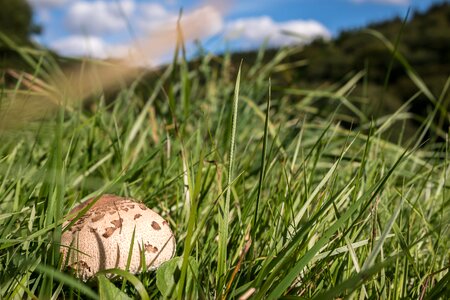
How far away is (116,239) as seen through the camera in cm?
92

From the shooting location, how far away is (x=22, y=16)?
21172 millimetres

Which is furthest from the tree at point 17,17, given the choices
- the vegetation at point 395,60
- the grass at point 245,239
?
the grass at point 245,239

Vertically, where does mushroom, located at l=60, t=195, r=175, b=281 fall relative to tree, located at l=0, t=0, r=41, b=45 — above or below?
below

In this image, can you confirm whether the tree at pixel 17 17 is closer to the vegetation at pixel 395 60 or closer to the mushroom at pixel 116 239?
the vegetation at pixel 395 60

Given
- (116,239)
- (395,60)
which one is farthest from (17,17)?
(116,239)

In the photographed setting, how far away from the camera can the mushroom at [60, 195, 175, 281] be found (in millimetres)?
908

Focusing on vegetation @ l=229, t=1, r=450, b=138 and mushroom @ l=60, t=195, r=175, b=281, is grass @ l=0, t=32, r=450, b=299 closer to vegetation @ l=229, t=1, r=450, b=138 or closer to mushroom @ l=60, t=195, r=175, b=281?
mushroom @ l=60, t=195, r=175, b=281

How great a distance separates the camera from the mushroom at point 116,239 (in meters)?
0.91

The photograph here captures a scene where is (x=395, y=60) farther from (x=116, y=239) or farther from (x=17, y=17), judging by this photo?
(x=17, y=17)

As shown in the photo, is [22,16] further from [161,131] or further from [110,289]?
[110,289]

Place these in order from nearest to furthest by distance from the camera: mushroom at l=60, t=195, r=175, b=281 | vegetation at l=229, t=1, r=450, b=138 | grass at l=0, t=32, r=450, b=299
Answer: grass at l=0, t=32, r=450, b=299 < mushroom at l=60, t=195, r=175, b=281 < vegetation at l=229, t=1, r=450, b=138

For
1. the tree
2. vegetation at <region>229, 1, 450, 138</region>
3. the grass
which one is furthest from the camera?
the tree

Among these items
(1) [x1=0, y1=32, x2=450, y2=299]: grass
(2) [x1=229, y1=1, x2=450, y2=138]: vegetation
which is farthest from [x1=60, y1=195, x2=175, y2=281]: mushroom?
(2) [x1=229, y1=1, x2=450, y2=138]: vegetation

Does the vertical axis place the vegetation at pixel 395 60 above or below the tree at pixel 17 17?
below
